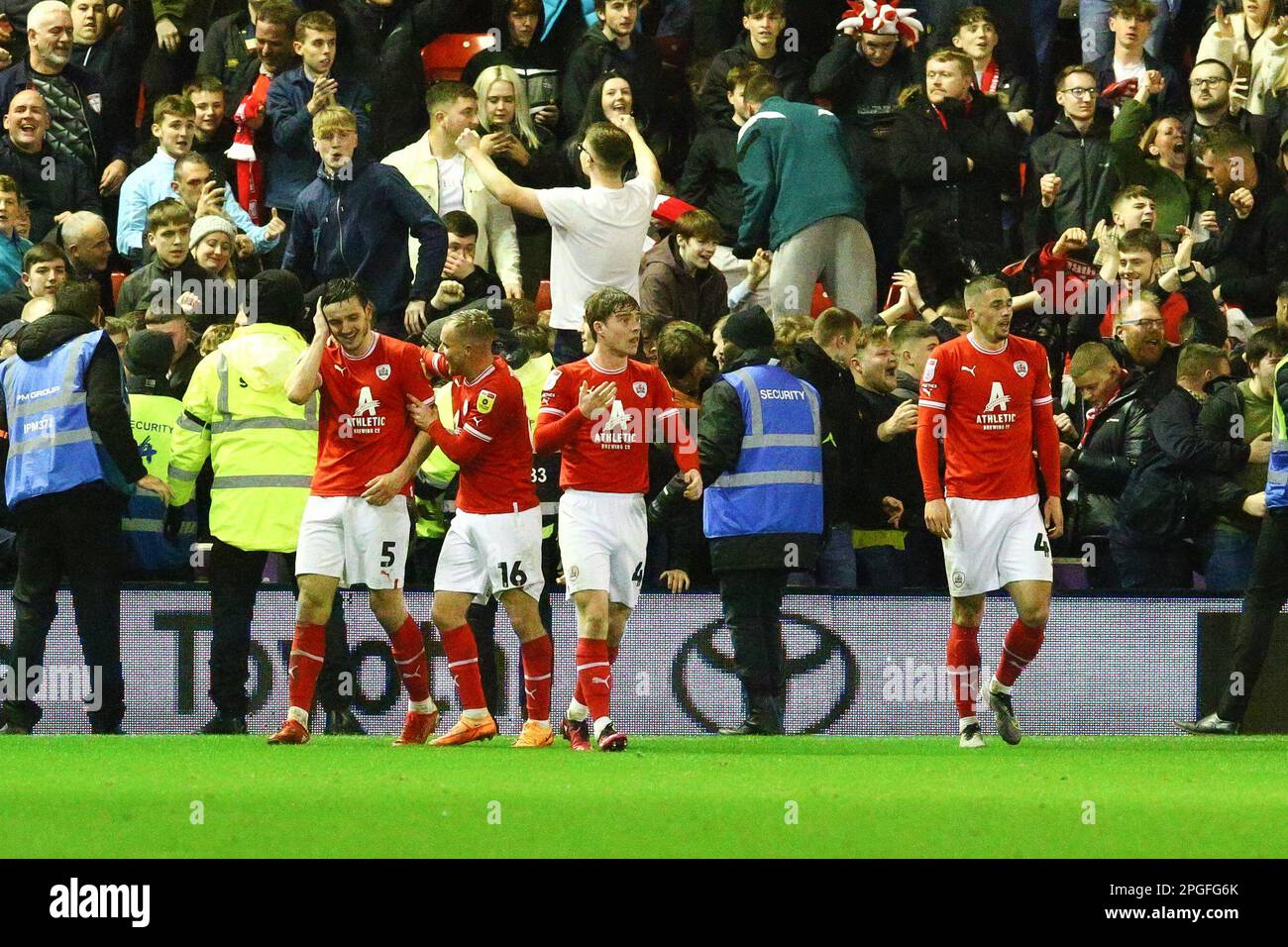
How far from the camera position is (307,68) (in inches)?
564

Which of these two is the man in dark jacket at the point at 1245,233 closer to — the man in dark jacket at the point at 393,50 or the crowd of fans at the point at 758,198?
the crowd of fans at the point at 758,198

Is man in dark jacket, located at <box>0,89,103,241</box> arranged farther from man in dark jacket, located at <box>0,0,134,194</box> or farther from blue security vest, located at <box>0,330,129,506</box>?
blue security vest, located at <box>0,330,129,506</box>

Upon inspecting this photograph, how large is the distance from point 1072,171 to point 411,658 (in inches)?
259

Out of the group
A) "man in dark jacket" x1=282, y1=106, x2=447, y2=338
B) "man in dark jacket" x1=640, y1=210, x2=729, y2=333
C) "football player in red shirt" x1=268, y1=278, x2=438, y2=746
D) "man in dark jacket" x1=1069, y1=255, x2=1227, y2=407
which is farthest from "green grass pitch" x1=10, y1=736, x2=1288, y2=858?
"man in dark jacket" x1=640, y1=210, x2=729, y2=333

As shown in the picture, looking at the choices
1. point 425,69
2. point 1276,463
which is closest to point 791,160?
point 425,69

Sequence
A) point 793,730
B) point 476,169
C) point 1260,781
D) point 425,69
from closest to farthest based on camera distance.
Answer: point 1260,781
point 793,730
point 476,169
point 425,69

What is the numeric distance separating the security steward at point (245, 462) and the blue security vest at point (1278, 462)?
→ 15.7 ft

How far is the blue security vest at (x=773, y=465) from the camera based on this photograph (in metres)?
10.8

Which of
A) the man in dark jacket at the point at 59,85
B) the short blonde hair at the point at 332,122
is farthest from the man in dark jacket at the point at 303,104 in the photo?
the short blonde hair at the point at 332,122

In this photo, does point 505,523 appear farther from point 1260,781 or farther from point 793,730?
point 1260,781

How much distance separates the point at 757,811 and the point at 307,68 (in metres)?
8.53

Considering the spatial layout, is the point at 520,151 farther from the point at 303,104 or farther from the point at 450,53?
the point at 450,53

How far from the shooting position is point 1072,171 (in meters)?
14.4

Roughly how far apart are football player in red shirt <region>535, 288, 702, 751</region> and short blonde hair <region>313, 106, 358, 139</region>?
318 cm
